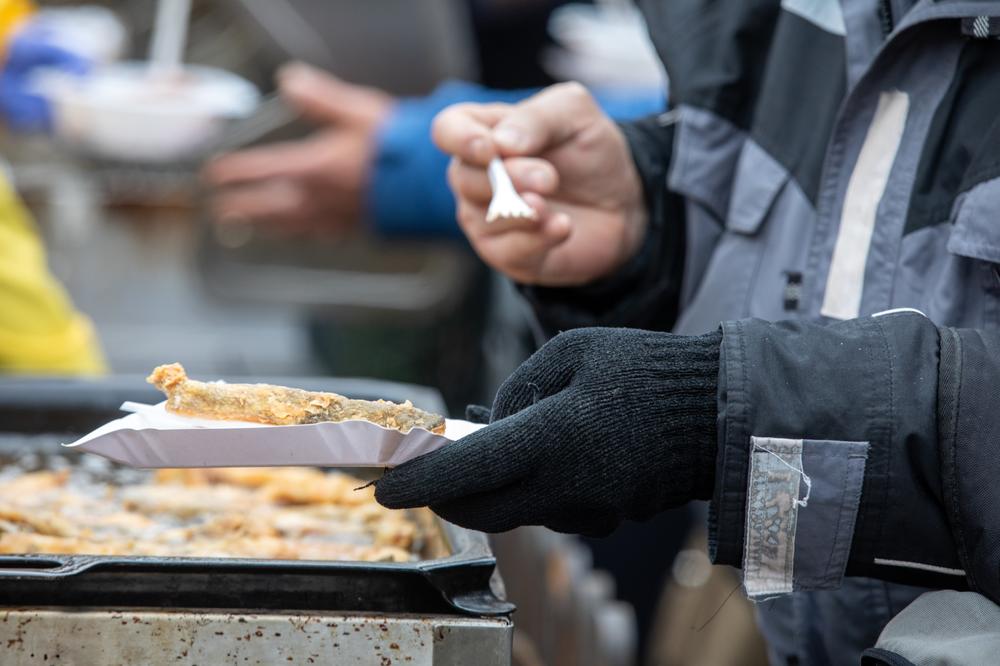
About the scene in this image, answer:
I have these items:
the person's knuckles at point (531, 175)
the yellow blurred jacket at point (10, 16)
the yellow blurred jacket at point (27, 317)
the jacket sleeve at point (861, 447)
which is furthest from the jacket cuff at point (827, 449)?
the yellow blurred jacket at point (10, 16)

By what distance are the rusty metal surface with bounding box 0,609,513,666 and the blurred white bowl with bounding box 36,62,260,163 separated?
2086 millimetres

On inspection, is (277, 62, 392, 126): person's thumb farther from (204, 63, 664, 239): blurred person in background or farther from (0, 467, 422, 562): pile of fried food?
(0, 467, 422, 562): pile of fried food

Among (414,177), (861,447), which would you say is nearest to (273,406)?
(861,447)

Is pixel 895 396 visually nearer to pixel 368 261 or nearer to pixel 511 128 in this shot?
pixel 511 128

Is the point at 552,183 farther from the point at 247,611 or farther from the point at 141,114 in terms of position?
the point at 141,114

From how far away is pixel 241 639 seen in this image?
47.9 inches

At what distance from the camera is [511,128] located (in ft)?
5.24

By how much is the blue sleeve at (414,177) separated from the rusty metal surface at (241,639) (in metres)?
2.26

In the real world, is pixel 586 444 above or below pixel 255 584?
above

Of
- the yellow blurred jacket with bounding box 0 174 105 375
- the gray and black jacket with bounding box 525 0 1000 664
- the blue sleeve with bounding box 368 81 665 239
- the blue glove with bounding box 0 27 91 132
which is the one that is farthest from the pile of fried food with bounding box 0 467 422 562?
the blue glove with bounding box 0 27 91 132

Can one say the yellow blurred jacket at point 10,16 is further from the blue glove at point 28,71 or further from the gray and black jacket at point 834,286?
the gray and black jacket at point 834,286

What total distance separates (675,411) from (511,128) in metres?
0.60

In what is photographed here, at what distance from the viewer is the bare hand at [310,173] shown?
344 centimetres

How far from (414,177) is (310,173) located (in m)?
0.31
